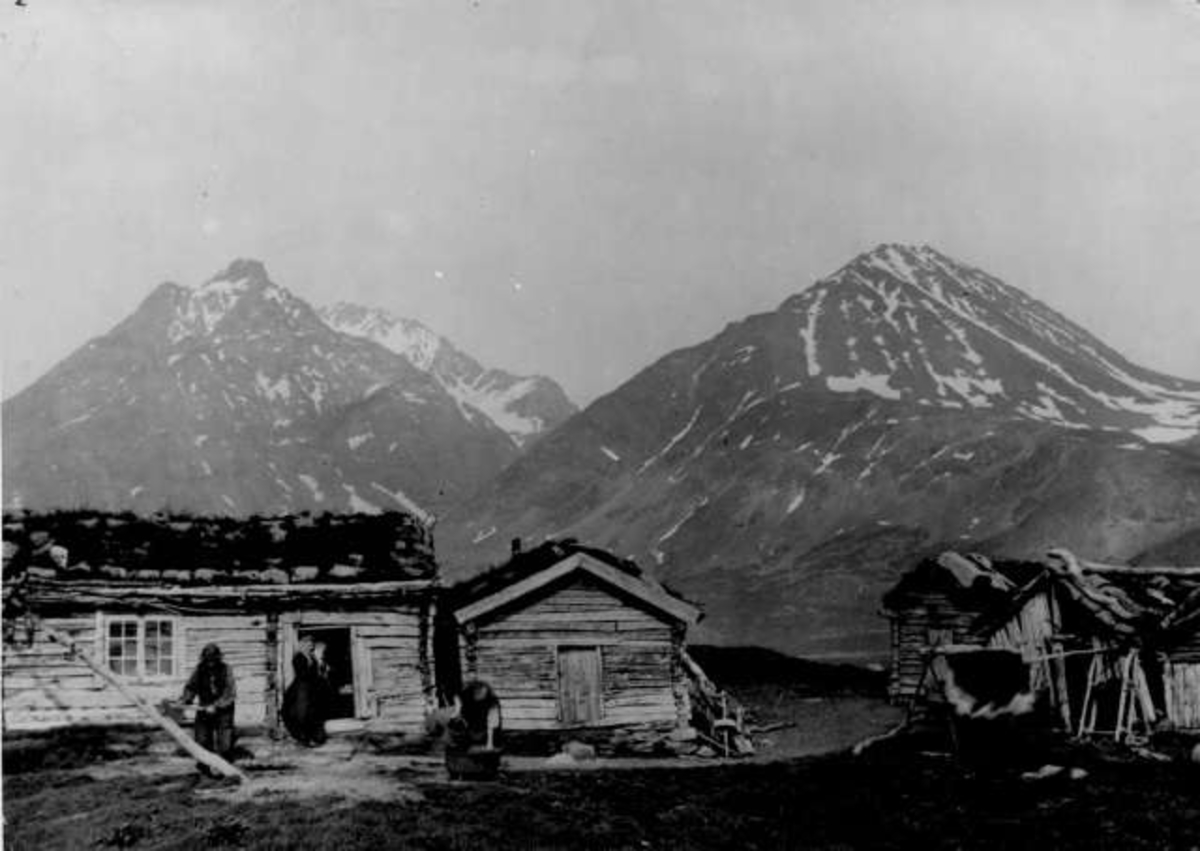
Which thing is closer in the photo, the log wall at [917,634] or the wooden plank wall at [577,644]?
the wooden plank wall at [577,644]

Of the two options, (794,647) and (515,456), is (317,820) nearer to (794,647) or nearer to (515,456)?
(794,647)

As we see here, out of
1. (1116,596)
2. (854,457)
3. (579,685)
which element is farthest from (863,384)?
(579,685)

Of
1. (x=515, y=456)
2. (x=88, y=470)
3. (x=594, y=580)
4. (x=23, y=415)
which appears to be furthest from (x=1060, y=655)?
(x=515, y=456)

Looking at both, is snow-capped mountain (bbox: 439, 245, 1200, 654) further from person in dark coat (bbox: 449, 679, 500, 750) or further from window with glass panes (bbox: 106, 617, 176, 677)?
person in dark coat (bbox: 449, 679, 500, 750)

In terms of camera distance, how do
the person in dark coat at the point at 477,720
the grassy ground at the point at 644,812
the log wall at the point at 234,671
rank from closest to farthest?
the grassy ground at the point at 644,812, the person in dark coat at the point at 477,720, the log wall at the point at 234,671

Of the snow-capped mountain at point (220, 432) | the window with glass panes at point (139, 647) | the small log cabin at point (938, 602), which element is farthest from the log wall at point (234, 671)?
the snow-capped mountain at point (220, 432)

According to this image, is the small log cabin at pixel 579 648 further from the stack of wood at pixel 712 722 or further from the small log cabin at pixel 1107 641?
the small log cabin at pixel 1107 641

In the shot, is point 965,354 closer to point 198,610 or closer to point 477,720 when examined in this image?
point 198,610
